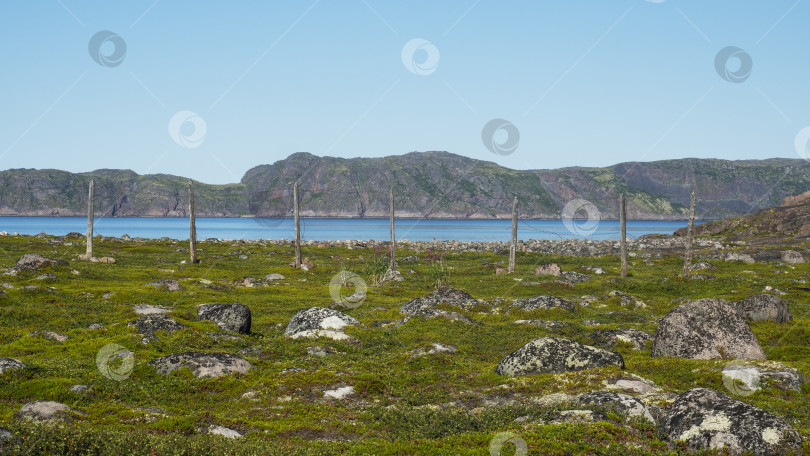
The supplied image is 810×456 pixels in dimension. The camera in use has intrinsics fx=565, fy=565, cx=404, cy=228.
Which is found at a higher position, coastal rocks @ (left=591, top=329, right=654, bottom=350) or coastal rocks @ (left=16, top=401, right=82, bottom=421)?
coastal rocks @ (left=16, top=401, right=82, bottom=421)

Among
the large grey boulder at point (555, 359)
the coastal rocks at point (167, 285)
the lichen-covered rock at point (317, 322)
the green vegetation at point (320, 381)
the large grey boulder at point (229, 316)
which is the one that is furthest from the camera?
the coastal rocks at point (167, 285)

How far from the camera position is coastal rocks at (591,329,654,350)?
2762cm

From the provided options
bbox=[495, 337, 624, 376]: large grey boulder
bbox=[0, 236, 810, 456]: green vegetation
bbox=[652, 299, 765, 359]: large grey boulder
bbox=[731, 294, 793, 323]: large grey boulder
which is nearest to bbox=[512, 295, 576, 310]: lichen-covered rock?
bbox=[0, 236, 810, 456]: green vegetation

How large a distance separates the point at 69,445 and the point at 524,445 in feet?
30.4

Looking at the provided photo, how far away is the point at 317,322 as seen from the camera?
31250mm

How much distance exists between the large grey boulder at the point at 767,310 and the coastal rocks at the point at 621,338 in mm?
9052

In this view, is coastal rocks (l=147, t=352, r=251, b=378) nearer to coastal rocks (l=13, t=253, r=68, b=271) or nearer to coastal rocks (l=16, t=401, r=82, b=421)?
coastal rocks (l=16, t=401, r=82, b=421)

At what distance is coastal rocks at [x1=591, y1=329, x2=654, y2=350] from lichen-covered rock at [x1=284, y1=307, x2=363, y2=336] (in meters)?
13.4

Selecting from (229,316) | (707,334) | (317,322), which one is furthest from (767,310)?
(229,316)

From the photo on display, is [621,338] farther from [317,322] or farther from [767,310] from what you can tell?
[317,322]

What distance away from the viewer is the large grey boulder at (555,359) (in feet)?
70.8

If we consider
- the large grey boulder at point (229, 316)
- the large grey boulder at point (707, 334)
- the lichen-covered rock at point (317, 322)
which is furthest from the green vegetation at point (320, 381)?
the large grey boulder at point (707, 334)

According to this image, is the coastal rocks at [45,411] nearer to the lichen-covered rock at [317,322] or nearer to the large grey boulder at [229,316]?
the large grey boulder at [229,316]

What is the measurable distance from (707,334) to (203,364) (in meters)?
20.6
